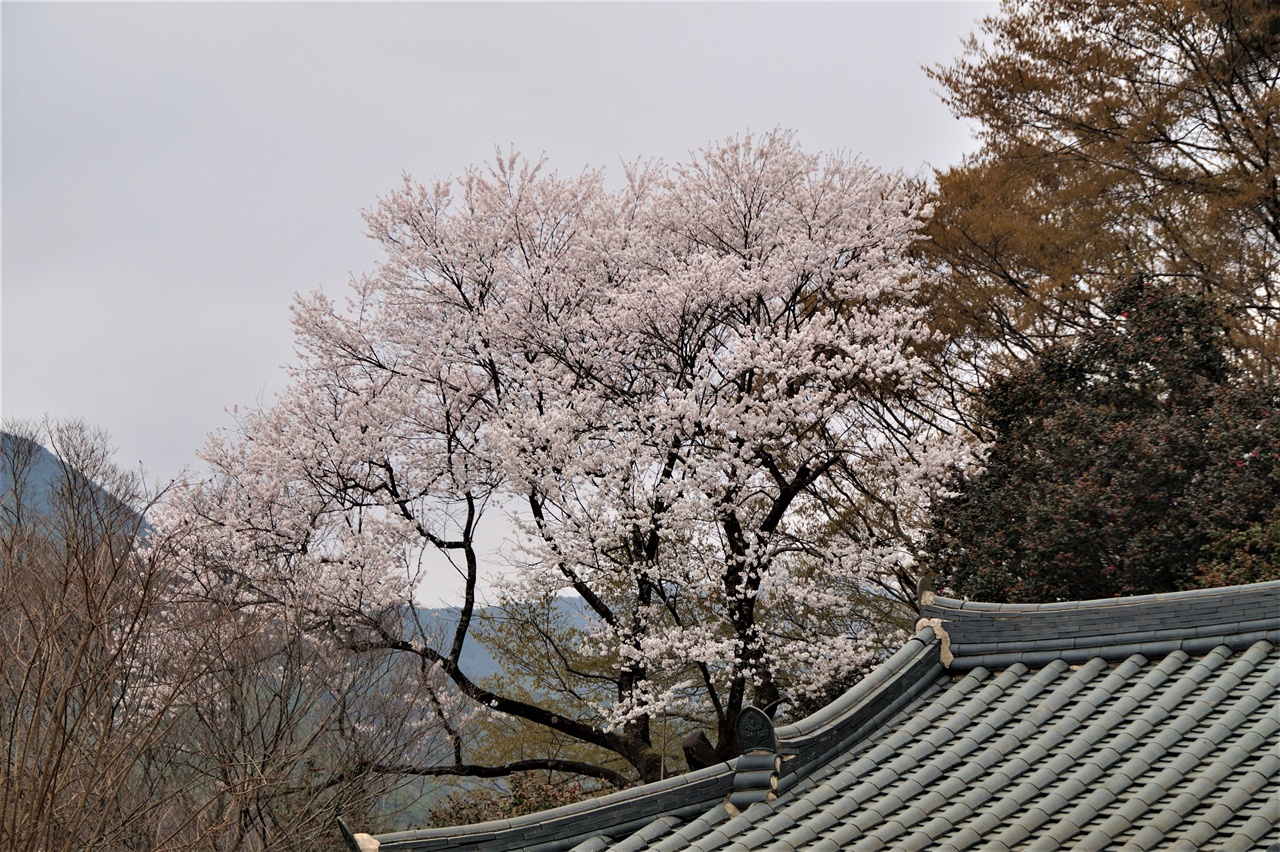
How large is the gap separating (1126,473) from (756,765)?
7824mm

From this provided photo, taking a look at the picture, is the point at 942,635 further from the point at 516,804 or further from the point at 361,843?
the point at 516,804

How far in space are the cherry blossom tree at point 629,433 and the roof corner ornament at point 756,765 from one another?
8245mm

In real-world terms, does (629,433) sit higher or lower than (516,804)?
higher

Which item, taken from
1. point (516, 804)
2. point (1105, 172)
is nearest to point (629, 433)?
point (516, 804)

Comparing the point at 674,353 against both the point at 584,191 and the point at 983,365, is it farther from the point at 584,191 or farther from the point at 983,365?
the point at 983,365

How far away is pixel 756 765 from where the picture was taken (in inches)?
227

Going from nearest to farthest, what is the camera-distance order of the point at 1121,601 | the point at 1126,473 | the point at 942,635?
the point at 1121,601, the point at 942,635, the point at 1126,473

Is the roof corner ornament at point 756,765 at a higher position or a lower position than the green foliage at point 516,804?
higher

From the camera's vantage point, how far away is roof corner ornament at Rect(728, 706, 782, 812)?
226 inches

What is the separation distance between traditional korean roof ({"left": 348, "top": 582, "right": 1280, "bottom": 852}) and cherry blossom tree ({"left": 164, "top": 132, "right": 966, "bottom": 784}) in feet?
25.0

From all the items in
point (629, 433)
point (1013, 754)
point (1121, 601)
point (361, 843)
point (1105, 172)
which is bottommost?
point (1013, 754)

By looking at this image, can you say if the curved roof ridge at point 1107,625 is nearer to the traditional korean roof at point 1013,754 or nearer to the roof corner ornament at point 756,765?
the traditional korean roof at point 1013,754

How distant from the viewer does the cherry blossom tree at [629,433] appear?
14852 mm

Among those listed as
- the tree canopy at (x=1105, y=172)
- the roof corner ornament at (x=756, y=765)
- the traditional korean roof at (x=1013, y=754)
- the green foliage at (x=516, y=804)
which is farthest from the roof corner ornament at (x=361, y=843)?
the tree canopy at (x=1105, y=172)
